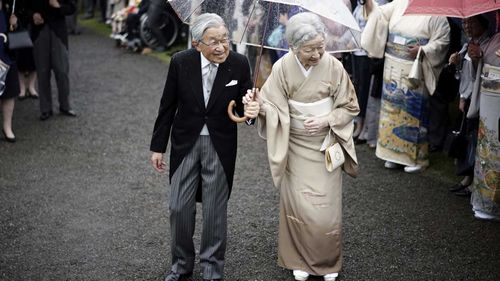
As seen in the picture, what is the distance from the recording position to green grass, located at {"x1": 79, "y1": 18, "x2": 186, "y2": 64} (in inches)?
532

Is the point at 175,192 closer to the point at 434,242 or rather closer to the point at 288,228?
the point at 288,228

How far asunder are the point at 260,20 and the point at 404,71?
275 cm

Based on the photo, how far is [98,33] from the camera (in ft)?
53.5

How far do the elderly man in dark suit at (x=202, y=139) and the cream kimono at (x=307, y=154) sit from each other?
256mm

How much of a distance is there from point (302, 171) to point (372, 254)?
0.99 metres

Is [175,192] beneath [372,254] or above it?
above

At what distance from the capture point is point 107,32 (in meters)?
16.4

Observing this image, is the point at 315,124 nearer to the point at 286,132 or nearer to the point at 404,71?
the point at 286,132

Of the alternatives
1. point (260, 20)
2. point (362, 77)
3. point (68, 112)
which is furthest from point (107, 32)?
point (260, 20)

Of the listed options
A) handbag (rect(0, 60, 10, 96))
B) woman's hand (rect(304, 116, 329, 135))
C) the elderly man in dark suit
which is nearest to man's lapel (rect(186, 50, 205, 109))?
the elderly man in dark suit

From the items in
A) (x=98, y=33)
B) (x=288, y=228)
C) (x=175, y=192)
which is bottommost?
(x=98, y=33)

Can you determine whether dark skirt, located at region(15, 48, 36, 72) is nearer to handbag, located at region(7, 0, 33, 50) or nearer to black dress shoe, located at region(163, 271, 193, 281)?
handbag, located at region(7, 0, 33, 50)

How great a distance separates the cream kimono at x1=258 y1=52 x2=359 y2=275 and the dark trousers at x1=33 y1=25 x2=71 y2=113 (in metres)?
4.78

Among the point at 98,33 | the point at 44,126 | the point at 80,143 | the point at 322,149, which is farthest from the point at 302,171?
the point at 98,33
